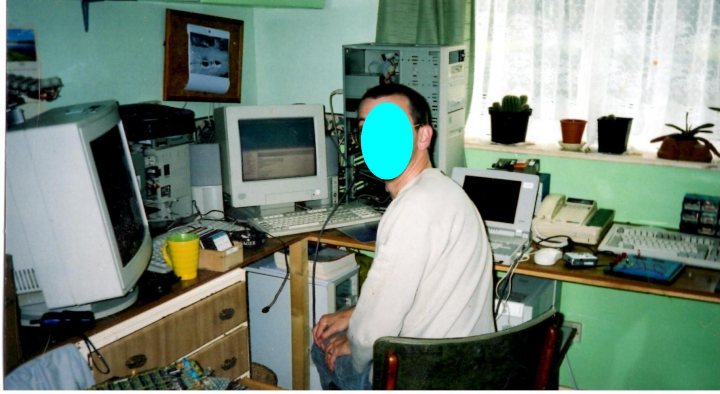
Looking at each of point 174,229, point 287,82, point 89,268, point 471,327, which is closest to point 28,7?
point 174,229

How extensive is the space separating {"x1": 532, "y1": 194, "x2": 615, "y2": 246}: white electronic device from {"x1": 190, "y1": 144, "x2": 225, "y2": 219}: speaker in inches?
48.7

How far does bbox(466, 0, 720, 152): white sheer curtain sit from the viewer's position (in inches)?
94.0

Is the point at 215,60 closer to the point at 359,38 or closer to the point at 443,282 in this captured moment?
the point at 359,38

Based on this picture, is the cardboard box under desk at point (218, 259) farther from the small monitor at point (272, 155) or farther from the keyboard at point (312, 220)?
the small monitor at point (272, 155)

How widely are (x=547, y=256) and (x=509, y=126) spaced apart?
29.2 inches

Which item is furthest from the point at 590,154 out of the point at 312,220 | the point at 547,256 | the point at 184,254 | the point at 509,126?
the point at 184,254

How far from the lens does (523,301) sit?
2.28 metres

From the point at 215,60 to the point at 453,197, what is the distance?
1.69m

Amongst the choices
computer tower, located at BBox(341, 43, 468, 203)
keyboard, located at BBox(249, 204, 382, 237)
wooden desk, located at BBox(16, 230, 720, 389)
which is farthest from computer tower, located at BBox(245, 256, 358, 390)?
computer tower, located at BBox(341, 43, 468, 203)

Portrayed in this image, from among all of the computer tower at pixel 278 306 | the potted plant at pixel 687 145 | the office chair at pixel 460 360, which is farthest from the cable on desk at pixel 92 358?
the potted plant at pixel 687 145

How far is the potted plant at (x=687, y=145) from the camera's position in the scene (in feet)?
7.79

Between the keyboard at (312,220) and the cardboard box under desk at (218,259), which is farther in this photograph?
the keyboard at (312,220)

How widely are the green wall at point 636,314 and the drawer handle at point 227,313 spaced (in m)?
1.27

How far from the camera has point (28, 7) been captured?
6.86ft
